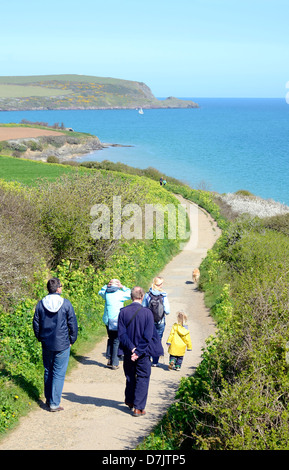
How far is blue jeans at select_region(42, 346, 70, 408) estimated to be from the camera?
23.6 feet

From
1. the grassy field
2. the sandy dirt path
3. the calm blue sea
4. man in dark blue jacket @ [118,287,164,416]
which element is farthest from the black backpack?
the calm blue sea

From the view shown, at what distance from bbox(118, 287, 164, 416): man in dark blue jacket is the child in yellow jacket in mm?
2011

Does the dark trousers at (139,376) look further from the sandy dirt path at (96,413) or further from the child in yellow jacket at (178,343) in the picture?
the child in yellow jacket at (178,343)

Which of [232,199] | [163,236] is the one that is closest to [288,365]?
[163,236]

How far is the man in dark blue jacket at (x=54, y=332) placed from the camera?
707cm

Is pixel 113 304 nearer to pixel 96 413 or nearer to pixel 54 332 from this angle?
pixel 54 332

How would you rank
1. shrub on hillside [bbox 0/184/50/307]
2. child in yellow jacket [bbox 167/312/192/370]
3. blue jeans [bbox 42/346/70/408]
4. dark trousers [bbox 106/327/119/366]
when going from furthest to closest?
shrub on hillside [bbox 0/184/50/307], child in yellow jacket [bbox 167/312/192/370], dark trousers [bbox 106/327/119/366], blue jeans [bbox 42/346/70/408]

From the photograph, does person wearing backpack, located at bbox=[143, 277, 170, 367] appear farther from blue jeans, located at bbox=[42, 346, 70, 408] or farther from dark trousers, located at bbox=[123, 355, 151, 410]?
blue jeans, located at bbox=[42, 346, 70, 408]

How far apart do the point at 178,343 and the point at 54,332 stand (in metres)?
2.84

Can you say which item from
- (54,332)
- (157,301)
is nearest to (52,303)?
(54,332)

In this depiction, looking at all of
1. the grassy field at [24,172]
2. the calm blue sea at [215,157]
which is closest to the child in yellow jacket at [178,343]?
the grassy field at [24,172]

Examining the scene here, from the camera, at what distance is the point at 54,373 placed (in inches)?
284
